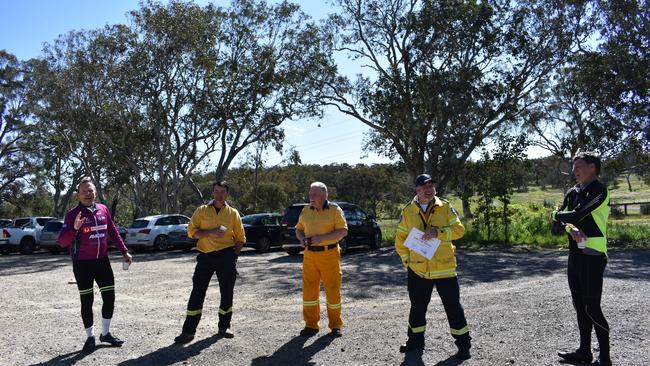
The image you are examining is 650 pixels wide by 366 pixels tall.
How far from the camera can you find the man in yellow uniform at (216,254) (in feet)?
21.6

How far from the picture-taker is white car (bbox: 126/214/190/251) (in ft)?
73.6

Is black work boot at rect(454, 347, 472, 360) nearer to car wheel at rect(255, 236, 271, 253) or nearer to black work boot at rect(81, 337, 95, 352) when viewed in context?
black work boot at rect(81, 337, 95, 352)

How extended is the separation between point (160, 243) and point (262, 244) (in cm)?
513

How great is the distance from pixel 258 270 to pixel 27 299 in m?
5.34

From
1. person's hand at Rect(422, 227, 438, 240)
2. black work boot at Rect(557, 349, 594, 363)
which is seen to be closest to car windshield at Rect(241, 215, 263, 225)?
person's hand at Rect(422, 227, 438, 240)

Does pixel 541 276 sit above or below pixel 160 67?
below

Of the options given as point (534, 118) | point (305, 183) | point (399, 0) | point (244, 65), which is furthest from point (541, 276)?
point (305, 183)

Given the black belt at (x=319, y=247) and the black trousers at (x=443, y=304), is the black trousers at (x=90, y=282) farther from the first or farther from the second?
the black trousers at (x=443, y=304)

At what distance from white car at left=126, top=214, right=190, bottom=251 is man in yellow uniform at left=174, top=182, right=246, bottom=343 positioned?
16682 mm

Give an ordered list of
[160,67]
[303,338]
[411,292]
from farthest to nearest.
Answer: [160,67]
[303,338]
[411,292]

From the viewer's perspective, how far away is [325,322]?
24.0 feet

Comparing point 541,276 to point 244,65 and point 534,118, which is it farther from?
point 534,118

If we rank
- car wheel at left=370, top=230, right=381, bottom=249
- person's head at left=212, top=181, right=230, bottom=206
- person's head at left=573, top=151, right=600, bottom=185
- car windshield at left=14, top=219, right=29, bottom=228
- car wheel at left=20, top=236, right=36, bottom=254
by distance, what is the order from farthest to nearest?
car windshield at left=14, top=219, right=29, bottom=228, car wheel at left=20, top=236, right=36, bottom=254, car wheel at left=370, top=230, right=381, bottom=249, person's head at left=212, top=181, right=230, bottom=206, person's head at left=573, top=151, right=600, bottom=185

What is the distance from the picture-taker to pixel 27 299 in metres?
10.0
